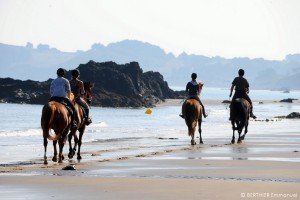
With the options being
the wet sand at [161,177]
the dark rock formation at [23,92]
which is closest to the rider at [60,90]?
the wet sand at [161,177]

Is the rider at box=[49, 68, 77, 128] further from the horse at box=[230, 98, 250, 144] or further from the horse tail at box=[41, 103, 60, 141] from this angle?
the horse at box=[230, 98, 250, 144]

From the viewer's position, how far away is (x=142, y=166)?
64.8ft

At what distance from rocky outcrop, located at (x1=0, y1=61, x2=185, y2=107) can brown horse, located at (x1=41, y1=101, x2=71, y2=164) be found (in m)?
103

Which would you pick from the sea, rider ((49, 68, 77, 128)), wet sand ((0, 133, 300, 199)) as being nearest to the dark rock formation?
the sea

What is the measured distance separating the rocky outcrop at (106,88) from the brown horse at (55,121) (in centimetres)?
10340

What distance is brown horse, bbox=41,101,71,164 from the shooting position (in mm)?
20844

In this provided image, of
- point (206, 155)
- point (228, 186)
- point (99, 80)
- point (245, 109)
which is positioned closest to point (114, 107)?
point (99, 80)

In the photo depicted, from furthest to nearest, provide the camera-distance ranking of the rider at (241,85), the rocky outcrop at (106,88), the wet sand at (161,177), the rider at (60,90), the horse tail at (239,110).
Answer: the rocky outcrop at (106,88), the horse tail at (239,110), the rider at (241,85), the rider at (60,90), the wet sand at (161,177)

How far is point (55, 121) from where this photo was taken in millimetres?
21344

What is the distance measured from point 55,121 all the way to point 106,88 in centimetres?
11444

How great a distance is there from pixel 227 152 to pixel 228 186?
36.4 ft

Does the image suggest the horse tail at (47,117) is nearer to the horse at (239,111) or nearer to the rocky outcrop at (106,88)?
the horse at (239,111)

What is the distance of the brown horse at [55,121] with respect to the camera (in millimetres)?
20844

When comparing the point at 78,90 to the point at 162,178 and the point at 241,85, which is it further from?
the point at 241,85
